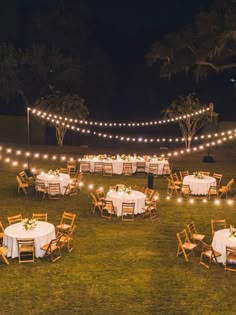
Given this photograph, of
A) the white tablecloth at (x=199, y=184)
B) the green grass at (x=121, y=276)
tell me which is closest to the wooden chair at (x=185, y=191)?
the white tablecloth at (x=199, y=184)

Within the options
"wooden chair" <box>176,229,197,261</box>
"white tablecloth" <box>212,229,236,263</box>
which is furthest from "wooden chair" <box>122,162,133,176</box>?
"white tablecloth" <box>212,229,236,263</box>

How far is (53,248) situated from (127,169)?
10.1 meters

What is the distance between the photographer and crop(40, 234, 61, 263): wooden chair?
450 inches

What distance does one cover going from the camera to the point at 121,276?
10703 mm

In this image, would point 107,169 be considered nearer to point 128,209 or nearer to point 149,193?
point 149,193

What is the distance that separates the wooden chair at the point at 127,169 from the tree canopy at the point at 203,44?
8.41 metres

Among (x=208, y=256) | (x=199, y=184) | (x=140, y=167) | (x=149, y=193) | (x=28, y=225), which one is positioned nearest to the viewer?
(x=208, y=256)

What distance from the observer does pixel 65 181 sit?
1780cm

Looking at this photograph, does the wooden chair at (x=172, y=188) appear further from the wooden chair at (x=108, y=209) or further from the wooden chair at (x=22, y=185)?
the wooden chair at (x=22, y=185)

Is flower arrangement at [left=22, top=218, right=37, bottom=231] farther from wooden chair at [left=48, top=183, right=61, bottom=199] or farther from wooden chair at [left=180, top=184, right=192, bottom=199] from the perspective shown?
wooden chair at [left=180, top=184, right=192, bottom=199]

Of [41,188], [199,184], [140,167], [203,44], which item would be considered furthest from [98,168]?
[203,44]

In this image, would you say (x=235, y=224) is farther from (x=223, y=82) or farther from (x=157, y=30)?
(x=157, y=30)

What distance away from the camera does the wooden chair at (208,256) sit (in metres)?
11.3

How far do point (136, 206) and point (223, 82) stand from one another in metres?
25.7
